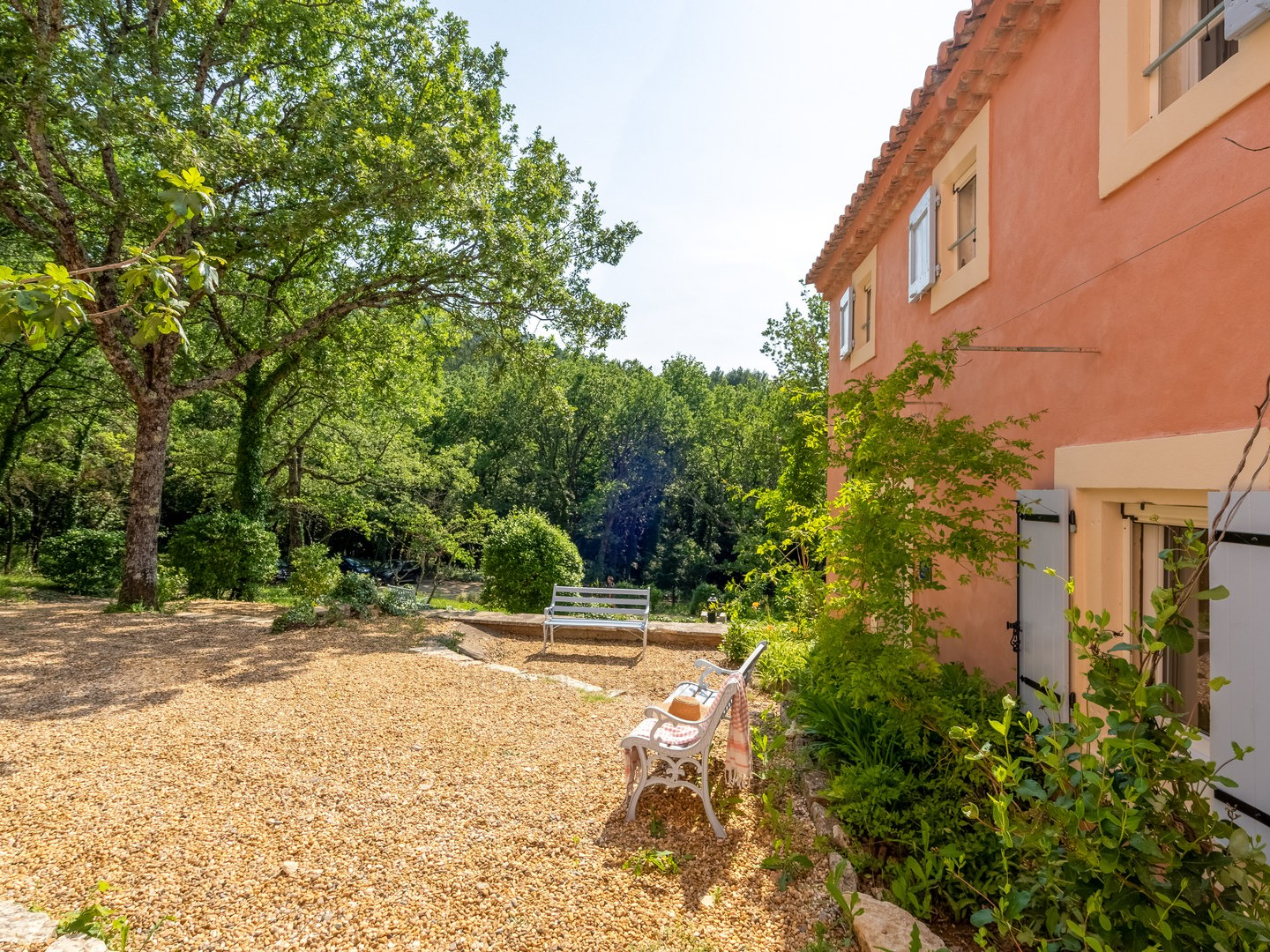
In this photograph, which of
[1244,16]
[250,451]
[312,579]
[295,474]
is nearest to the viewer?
[1244,16]

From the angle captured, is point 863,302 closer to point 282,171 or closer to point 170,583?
point 282,171

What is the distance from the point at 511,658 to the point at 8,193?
28.7 ft

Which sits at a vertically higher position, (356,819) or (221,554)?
(221,554)

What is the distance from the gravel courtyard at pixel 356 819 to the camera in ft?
9.11

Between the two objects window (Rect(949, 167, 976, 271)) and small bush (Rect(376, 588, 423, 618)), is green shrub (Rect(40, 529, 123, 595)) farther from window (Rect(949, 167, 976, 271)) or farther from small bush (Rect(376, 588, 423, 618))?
window (Rect(949, 167, 976, 271))

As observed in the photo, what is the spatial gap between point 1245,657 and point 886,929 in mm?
1678

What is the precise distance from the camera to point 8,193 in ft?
26.3

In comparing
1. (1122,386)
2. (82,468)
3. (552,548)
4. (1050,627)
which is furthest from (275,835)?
(82,468)

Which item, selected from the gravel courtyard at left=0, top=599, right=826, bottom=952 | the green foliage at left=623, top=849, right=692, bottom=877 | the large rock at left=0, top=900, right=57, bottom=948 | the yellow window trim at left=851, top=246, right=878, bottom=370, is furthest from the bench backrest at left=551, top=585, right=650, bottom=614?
the large rock at left=0, top=900, right=57, bottom=948

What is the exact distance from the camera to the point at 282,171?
820cm

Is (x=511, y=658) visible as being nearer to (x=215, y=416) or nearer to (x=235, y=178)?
(x=235, y=178)

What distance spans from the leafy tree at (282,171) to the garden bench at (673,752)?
7076 mm

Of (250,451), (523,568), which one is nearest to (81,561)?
(250,451)

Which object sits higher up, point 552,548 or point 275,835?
point 552,548
